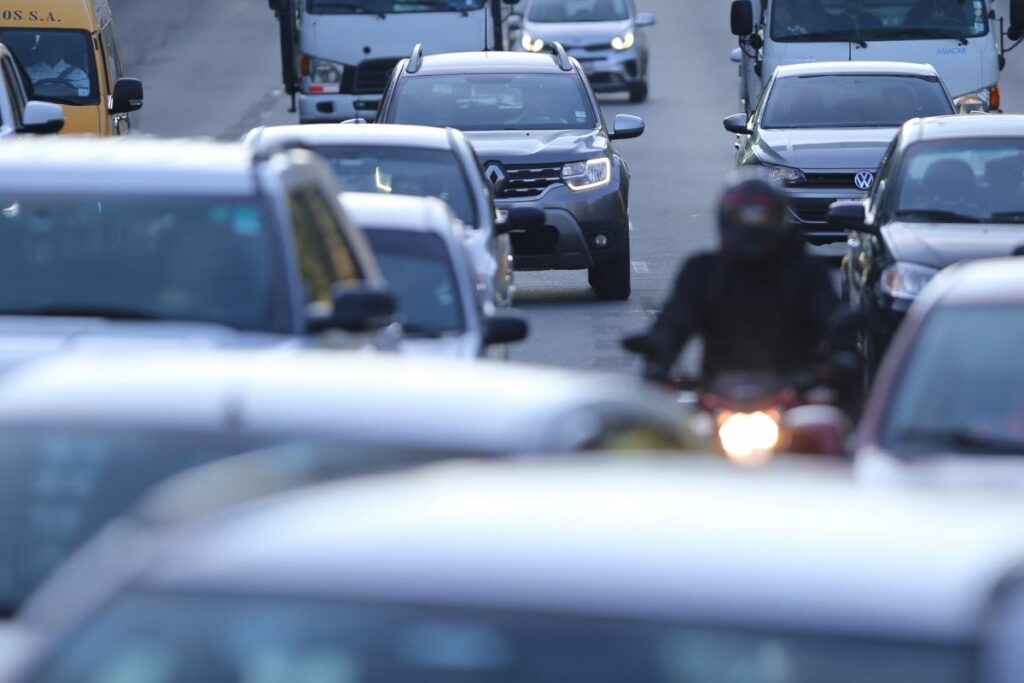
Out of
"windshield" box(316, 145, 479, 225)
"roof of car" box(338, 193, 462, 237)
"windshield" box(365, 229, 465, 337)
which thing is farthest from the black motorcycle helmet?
"windshield" box(316, 145, 479, 225)

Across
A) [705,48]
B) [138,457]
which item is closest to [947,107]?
[138,457]

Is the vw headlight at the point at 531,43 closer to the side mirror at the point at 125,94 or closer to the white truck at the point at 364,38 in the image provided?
the white truck at the point at 364,38

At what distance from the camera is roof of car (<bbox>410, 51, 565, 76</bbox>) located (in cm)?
1881

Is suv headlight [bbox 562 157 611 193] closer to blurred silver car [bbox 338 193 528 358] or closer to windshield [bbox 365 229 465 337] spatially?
blurred silver car [bbox 338 193 528 358]

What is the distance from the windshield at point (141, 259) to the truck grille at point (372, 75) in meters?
19.4

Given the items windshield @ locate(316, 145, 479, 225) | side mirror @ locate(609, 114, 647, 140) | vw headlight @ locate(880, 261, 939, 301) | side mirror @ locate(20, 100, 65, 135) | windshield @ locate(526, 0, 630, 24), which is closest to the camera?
vw headlight @ locate(880, 261, 939, 301)

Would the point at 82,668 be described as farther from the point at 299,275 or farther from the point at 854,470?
the point at 299,275

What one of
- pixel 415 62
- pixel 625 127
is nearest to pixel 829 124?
pixel 625 127

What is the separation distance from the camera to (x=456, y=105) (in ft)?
61.0

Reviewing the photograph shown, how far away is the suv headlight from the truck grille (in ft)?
31.0

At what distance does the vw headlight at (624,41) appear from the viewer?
41125 millimetres

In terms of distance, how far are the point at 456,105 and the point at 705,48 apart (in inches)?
1330

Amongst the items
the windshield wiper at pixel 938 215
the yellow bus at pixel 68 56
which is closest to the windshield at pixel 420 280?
the windshield wiper at pixel 938 215

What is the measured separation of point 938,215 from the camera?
14422mm
